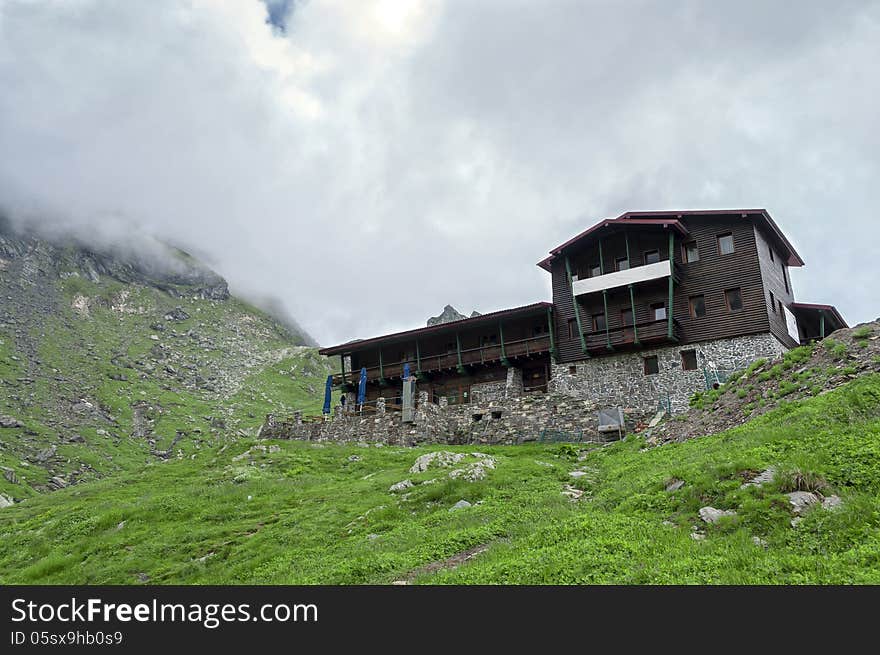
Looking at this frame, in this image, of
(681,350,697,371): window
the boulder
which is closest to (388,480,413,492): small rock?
the boulder

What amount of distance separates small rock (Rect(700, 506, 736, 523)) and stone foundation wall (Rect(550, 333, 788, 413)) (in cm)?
Answer: 2121

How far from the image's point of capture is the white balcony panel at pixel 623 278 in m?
37.4

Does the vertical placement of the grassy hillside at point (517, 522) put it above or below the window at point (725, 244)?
below

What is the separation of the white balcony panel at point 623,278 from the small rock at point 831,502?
2843cm

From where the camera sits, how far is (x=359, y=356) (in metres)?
52.3

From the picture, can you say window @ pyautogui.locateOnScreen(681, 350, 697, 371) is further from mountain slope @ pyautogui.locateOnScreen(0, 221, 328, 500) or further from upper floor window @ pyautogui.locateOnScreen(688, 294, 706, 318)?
mountain slope @ pyautogui.locateOnScreen(0, 221, 328, 500)

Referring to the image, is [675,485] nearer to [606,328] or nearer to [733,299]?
[606,328]

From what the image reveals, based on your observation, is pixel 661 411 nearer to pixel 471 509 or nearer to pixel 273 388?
pixel 471 509

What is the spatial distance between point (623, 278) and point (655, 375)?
6.60 meters

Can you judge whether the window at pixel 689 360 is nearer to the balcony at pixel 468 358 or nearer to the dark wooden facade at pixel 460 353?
the dark wooden facade at pixel 460 353

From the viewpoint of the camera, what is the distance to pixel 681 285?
37938mm

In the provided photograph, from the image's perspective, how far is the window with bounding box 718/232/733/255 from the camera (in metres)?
37.0

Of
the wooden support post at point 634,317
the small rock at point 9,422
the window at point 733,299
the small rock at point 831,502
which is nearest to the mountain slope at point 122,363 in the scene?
the small rock at point 9,422
